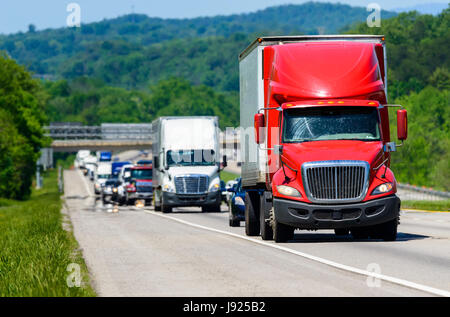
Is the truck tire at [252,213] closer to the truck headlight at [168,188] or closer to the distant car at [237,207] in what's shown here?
the distant car at [237,207]

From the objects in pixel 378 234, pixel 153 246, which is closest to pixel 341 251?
pixel 378 234

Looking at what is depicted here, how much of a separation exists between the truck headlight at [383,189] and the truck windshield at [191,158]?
23.2 meters

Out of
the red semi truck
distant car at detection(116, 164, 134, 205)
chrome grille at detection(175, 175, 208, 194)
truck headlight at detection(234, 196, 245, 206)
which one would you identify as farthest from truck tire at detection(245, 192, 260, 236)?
distant car at detection(116, 164, 134, 205)

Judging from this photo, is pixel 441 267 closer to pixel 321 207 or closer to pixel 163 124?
pixel 321 207

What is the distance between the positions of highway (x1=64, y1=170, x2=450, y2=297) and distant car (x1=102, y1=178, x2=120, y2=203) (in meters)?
38.5

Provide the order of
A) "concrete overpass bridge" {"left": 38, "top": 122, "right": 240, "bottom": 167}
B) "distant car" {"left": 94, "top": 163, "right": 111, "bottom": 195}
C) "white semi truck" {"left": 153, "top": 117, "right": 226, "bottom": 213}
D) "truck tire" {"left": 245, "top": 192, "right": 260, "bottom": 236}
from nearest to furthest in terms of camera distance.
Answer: "truck tire" {"left": 245, "top": 192, "right": 260, "bottom": 236} → "white semi truck" {"left": 153, "top": 117, "right": 226, "bottom": 213} → "distant car" {"left": 94, "top": 163, "right": 111, "bottom": 195} → "concrete overpass bridge" {"left": 38, "top": 122, "right": 240, "bottom": 167}

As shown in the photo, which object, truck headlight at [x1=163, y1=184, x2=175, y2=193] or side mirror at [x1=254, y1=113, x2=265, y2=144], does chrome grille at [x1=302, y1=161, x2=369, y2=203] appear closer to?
side mirror at [x1=254, y1=113, x2=265, y2=144]

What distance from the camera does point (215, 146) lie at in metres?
41.9

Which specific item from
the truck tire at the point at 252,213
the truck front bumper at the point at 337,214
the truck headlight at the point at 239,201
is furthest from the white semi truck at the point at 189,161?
the truck front bumper at the point at 337,214

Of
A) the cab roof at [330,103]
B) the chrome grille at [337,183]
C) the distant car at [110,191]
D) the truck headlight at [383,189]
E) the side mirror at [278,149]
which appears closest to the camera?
the chrome grille at [337,183]

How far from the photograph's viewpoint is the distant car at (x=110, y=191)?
6310cm

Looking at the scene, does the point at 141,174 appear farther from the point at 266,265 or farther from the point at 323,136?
the point at 266,265

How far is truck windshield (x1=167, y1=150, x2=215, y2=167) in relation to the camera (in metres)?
41.7
